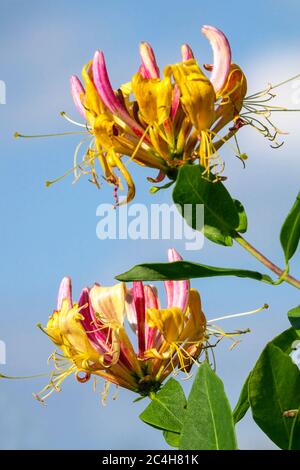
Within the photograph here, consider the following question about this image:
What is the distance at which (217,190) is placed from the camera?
1598mm

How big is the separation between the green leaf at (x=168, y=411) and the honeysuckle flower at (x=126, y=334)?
9 cm

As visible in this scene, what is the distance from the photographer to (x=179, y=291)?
204 centimetres

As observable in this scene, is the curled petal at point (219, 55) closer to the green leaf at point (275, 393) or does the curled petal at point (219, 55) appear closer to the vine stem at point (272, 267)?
the vine stem at point (272, 267)

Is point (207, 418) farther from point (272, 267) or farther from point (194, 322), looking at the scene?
point (194, 322)

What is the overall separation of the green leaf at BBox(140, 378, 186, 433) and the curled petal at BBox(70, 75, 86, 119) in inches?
28.3

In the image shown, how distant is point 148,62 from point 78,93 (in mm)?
184

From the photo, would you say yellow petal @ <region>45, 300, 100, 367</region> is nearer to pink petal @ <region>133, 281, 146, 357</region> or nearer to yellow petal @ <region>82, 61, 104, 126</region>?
pink petal @ <region>133, 281, 146, 357</region>

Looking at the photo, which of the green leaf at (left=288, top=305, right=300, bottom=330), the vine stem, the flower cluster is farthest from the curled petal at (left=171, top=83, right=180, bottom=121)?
the green leaf at (left=288, top=305, right=300, bottom=330)

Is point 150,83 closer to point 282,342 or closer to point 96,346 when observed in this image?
point 282,342

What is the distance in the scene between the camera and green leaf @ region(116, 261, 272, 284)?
151cm

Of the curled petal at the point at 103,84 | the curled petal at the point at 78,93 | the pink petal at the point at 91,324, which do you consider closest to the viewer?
the curled petal at the point at 103,84

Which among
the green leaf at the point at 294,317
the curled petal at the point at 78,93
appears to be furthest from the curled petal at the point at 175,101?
the green leaf at the point at 294,317

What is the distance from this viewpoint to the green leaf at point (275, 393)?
153 centimetres
